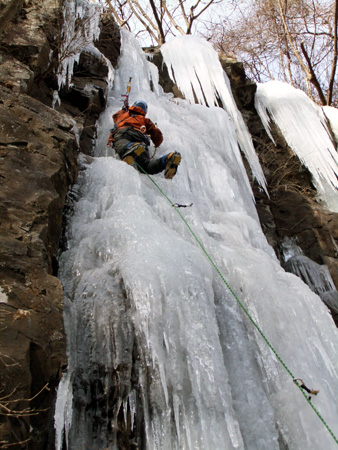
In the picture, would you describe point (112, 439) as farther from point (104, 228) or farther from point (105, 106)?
Result: point (105, 106)

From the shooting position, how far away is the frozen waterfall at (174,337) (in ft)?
7.86

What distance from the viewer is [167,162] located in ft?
14.8

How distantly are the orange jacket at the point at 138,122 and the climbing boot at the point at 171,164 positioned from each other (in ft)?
2.07

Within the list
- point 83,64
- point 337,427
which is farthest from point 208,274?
point 83,64

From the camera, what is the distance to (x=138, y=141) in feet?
16.1

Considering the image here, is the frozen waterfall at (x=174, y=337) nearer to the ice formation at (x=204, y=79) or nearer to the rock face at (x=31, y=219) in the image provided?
the rock face at (x=31, y=219)

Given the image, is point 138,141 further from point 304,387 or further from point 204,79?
point 204,79

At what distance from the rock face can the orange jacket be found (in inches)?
17.5

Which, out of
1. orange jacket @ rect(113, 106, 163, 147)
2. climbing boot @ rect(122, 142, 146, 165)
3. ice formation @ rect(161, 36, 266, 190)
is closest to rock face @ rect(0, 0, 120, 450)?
orange jacket @ rect(113, 106, 163, 147)

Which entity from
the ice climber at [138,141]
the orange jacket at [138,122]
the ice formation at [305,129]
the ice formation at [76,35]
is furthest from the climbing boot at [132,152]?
the ice formation at [305,129]

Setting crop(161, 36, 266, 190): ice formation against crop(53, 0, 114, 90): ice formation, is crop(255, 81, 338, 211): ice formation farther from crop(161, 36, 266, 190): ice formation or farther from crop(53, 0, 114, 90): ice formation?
crop(53, 0, 114, 90): ice formation

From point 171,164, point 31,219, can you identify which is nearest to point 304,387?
point 31,219

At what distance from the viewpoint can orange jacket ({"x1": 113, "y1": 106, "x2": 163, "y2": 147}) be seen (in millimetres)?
4916

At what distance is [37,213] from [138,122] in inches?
98.7
